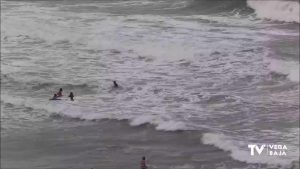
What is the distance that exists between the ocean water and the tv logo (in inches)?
2.1

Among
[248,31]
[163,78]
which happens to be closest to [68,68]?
[163,78]

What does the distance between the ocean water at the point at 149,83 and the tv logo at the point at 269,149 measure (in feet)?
0.18

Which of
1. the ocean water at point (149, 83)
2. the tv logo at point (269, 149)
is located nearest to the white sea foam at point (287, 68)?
the ocean water at point (149, 83)

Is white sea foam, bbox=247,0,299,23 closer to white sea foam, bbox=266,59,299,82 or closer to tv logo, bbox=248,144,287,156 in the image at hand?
white sea foam, bbox=266,59,299,82

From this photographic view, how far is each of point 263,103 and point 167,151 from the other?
118 centimetres

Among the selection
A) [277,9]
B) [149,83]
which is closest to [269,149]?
[149,83]

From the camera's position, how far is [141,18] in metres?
7.95

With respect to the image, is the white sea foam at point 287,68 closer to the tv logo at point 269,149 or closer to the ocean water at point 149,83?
the ocean water at point 149,83

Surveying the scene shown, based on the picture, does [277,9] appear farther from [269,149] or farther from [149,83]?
[269,149]

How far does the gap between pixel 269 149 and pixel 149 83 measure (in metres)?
1.96

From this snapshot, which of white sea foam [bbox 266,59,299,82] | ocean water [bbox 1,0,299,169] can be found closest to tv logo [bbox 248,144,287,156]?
ocean water [bbox 1,0,299,169]

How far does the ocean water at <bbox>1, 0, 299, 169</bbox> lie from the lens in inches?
173

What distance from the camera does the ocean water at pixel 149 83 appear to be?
441 centimetres

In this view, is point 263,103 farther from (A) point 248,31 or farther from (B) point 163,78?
(A) point 248,31
